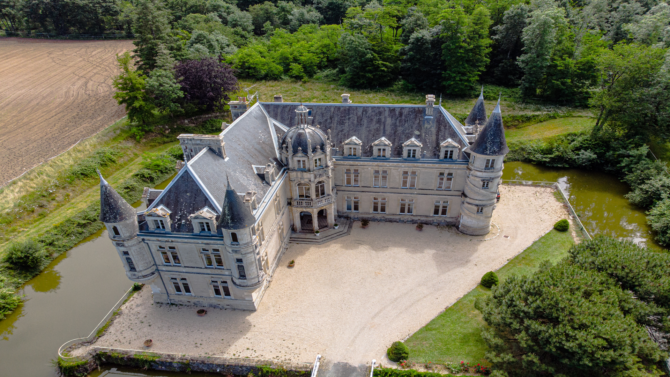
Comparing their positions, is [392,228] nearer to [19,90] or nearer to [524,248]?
[524,248]

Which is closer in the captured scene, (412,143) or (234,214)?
(234,214)

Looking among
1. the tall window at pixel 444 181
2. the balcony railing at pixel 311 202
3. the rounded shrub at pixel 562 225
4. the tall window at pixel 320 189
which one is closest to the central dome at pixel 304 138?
the tall window at pixel 320 189

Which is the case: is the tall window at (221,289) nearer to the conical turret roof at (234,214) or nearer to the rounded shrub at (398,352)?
the conical turret roof at (234,214)

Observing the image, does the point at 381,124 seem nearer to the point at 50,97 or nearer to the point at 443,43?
the point at 443,43

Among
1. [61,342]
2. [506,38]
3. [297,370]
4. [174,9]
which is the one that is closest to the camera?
[297,370]

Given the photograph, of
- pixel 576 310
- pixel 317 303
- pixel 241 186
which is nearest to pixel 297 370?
pixel 317 303

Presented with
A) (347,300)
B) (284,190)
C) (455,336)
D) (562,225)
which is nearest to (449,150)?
(562,225)

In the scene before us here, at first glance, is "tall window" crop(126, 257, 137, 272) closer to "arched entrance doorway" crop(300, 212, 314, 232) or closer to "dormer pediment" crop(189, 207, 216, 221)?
"dormer pediment" crop(189, 207, 216, 221)
